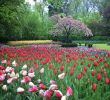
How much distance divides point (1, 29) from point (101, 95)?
21255mm

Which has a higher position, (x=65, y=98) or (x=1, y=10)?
(x=1, y=10)

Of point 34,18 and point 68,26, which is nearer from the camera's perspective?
point 68,26

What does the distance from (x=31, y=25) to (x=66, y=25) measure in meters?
8.19

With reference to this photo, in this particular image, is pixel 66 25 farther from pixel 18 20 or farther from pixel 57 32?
pixel 18 20

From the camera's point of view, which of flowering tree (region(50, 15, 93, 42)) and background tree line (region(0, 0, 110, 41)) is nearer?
background tree line (region(0, 0, 110, 41))

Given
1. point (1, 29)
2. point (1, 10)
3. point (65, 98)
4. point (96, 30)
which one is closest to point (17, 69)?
point (65, 98)

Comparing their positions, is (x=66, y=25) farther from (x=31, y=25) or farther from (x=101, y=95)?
(x=101, y=95)

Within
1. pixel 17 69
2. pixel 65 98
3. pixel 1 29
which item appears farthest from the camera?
pixel 1 29

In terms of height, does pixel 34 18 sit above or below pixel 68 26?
above

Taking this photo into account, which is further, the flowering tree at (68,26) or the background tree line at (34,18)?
the flowering tree at (68,26)

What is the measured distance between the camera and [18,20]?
24.1 m

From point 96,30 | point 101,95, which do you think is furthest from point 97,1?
point 101,95

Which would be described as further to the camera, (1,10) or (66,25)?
(66,25)

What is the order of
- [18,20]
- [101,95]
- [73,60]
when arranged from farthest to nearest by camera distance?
[18,20] → [73,60] → [101,95]
